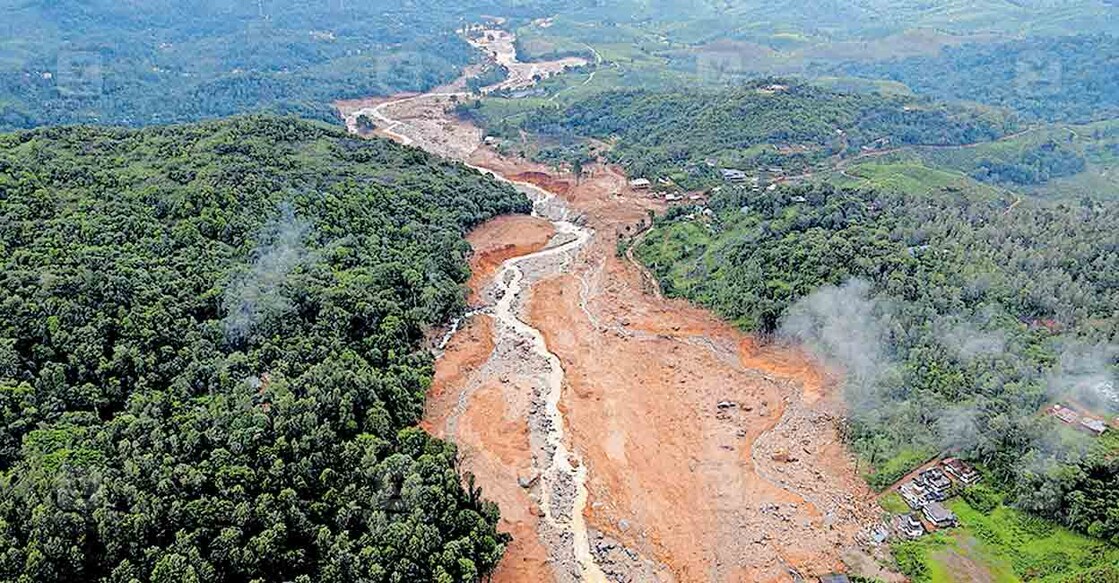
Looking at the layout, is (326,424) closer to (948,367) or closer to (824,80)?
(948,367)

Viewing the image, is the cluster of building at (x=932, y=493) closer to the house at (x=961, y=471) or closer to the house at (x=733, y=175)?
the house at (x=961, y=471)

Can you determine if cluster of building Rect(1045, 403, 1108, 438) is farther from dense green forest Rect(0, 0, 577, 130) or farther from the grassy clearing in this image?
dense green forest Rect(0, 0, 577, 130)

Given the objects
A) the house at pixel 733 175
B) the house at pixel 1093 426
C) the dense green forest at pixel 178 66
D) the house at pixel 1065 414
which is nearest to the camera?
the house at pixel 1093 426

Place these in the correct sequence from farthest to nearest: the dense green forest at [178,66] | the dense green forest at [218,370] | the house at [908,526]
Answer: the dense green forest at [178,66], the house at [908,526], the dense green forest at [218,370]

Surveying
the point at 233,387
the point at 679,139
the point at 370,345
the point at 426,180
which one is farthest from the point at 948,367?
the point at 679,139

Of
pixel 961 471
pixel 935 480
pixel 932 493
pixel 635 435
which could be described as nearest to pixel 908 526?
pixel 932 493

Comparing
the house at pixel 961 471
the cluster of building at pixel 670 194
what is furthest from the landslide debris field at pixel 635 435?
the cluster of building at pixel 670 194

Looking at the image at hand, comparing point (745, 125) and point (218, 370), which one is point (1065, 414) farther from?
point (745, 125)
